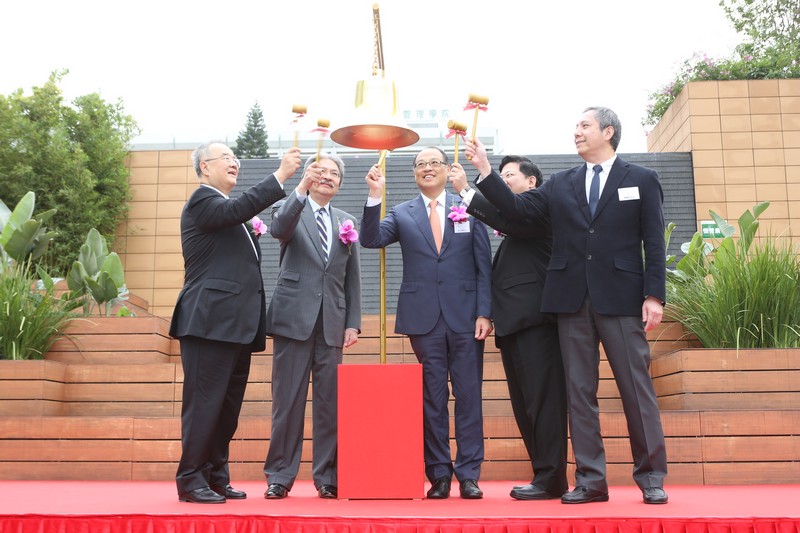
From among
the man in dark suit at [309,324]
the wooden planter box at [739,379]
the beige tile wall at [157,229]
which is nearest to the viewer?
the man in dark suit at [309,324]

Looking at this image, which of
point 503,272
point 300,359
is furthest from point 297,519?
point 503,272

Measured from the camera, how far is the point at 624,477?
4.47 metres

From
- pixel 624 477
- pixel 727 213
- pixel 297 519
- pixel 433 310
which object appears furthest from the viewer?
pixel 727 213

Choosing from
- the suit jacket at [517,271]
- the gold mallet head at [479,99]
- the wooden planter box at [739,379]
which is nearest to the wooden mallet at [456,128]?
the gold mallet head at [479,99]

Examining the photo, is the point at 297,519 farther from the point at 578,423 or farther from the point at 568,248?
the point at 568,248

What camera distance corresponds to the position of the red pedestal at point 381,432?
3.39 meters

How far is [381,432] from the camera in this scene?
3.43 meters

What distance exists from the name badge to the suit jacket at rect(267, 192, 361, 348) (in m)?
1.36

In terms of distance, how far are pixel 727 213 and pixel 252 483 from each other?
8889 millimetres

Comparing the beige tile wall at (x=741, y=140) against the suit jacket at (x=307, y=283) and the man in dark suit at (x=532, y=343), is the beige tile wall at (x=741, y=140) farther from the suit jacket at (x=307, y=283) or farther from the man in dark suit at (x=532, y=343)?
the suit jacket at (x=307, y=283)

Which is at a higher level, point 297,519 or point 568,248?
point 568,248

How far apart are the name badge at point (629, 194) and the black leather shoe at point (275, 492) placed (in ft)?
6.48

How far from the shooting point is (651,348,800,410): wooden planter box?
4.82 meters

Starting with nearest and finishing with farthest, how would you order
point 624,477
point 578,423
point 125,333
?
1. point 578,423
2. point 624,477
3. point 125,333
